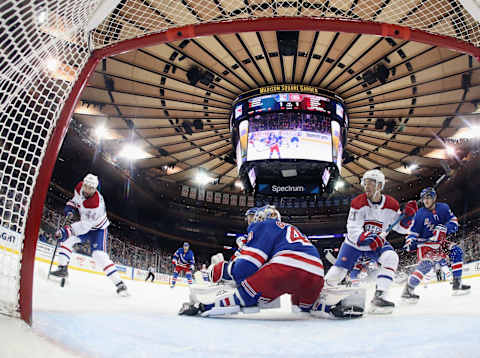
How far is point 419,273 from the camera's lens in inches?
171

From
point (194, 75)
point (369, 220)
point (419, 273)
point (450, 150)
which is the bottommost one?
point (419, 273)

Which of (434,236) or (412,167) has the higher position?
(412,167)

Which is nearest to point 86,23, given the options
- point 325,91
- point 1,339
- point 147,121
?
point 1,339

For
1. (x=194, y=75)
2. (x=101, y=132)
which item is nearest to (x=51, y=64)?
(x=194, y=75)

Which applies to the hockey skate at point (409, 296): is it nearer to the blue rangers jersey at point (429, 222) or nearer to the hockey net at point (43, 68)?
the blue rangers jersey at point (429, 222)

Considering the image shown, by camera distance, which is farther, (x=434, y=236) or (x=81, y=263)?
(x=81, y=263)

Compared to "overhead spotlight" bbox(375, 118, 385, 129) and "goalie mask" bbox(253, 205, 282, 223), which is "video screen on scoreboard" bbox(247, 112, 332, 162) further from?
"goalie mask" bbox(253, 205, 282, 223)

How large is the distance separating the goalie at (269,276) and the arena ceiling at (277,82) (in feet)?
23.7

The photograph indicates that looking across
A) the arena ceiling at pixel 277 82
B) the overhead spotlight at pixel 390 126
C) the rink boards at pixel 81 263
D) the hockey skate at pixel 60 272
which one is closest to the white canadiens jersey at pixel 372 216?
the hockey skate at pixel 60 272

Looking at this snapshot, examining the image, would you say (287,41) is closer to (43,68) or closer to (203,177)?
(43,68)

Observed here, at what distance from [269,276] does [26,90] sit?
2.26 m

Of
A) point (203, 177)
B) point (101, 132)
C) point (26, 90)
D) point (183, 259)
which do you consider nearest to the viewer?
point (26, 90)

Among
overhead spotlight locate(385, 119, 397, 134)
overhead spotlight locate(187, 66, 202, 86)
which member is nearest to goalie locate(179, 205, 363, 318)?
overhead spotlight locate(187, 66, 202, 86)

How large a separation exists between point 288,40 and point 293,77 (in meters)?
2.20
